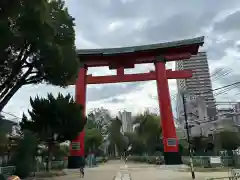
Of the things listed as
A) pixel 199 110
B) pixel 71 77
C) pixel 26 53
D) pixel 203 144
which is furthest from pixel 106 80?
pixel 199 110

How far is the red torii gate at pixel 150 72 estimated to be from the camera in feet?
99.0

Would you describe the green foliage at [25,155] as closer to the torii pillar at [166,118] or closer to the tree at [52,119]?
the tree at [52,119]

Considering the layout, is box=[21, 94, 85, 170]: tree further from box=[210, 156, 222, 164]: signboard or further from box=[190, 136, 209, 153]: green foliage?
box=[190, 136, 209, 153]: green foliage

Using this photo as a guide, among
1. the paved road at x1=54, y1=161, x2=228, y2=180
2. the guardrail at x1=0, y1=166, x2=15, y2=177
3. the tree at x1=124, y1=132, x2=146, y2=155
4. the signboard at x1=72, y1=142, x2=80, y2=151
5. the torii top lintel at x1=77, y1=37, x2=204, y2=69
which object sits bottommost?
the paved road at x1=54, y1=161, x2=228, y2=180

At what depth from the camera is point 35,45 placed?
15773 mm

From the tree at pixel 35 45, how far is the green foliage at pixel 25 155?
761cm

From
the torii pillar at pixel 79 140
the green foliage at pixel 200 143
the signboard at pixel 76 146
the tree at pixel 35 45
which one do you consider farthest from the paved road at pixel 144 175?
the green foliage at pixel 200 143

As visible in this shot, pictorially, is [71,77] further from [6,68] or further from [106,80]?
[106,80]

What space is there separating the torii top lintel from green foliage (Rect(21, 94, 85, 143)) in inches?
Result: 245

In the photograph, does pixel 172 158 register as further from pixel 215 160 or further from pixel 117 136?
pixel 117 136

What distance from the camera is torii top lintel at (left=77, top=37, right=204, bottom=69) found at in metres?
30.9

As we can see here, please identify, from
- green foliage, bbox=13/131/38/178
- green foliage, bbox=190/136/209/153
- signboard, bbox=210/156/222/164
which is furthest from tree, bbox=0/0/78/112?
green foliage, bbox=190/136/209/153

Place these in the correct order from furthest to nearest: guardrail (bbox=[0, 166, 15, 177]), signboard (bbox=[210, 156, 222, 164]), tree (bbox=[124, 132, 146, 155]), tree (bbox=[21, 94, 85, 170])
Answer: tree (bbox=[124, 132, 146, 155]), signboard (bbox=[210, 156, 222, 164]), tree (bbox=[21, 94, 85, 170]), guardrail (bbox=[0, 166, 15, 177])

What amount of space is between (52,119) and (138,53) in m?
11.5
